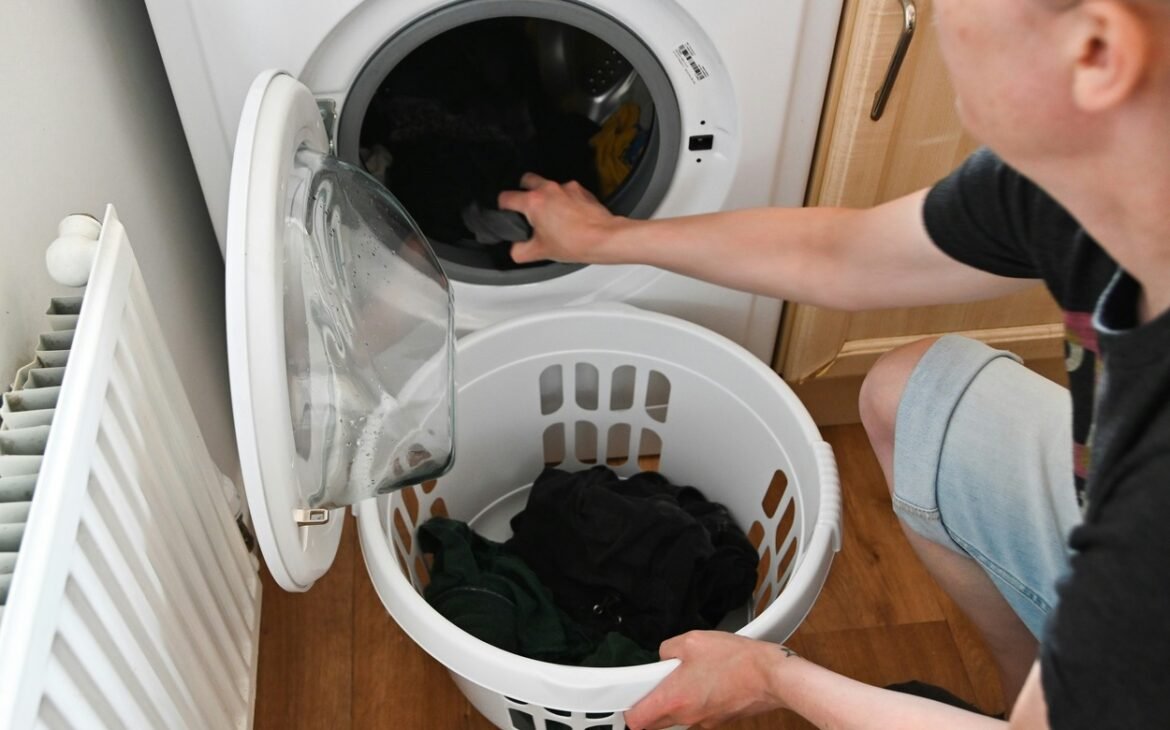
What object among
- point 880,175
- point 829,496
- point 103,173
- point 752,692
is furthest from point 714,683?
point 103,173

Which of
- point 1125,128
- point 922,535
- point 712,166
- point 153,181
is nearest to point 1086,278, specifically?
point 1125,128

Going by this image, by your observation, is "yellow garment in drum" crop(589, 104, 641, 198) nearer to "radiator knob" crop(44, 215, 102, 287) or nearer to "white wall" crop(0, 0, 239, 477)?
"white wall" crop(0, 0, 239, 477)

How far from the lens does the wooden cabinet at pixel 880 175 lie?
1026mm

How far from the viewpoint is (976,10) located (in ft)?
1.67

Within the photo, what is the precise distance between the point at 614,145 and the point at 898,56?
38 cm

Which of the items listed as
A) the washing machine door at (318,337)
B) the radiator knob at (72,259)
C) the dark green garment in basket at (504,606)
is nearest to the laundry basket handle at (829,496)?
the dark green garment in basket at (504,606)

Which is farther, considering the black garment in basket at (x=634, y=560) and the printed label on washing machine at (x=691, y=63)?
the black garment in basket at (x=634, y=560)

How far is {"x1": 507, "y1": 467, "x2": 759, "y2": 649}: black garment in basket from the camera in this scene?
3.79 feet

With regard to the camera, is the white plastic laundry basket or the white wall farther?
the white plastic laundry basket

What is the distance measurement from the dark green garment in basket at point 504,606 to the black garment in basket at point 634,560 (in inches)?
1.0

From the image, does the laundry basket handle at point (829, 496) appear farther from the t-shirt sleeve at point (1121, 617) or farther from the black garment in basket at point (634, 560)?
the t-shirt sleeve at point (1121, 617)

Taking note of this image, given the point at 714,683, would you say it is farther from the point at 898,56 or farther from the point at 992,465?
the point at 898,56

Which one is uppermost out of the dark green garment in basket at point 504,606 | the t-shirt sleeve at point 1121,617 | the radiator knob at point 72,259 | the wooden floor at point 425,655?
the radiator knob at point 72,259

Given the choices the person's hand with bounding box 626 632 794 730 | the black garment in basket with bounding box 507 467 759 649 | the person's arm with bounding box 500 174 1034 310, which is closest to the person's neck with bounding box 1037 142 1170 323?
the person's arm with bounding box 500 174 1034 310
